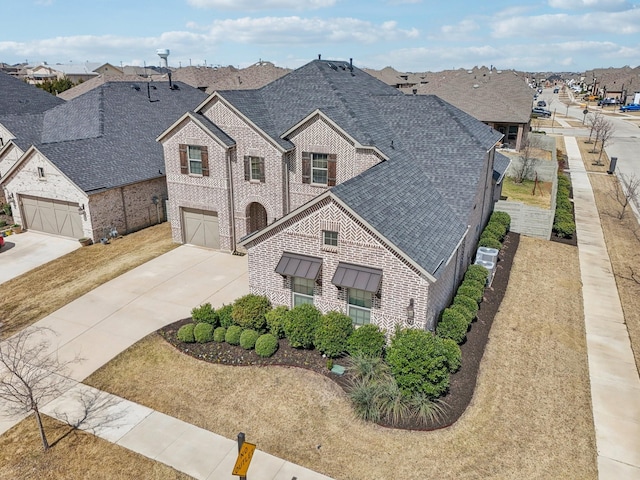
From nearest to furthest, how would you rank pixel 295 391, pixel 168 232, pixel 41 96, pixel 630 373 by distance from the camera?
pixel 295 391
pixel 630 373
pixel 168 232
pixel 41 96

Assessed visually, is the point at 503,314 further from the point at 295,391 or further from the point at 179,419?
the point at 179,419

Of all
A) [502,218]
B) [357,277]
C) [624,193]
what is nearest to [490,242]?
[502,218]

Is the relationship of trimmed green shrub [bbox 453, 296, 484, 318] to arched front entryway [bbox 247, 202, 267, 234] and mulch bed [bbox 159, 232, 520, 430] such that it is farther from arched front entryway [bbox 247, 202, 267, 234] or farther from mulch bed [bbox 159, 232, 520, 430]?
arched front entryway [bbox 247, 202, 267, 234]

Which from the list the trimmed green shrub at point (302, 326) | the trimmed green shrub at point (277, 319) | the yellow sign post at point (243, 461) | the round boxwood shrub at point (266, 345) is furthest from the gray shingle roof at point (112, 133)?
the yellow sign post at point (243, 461)

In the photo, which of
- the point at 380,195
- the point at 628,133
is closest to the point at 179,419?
the point at 380,195

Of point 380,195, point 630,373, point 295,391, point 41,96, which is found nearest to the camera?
point 295,391

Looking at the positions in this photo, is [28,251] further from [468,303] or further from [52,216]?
[468,303]
